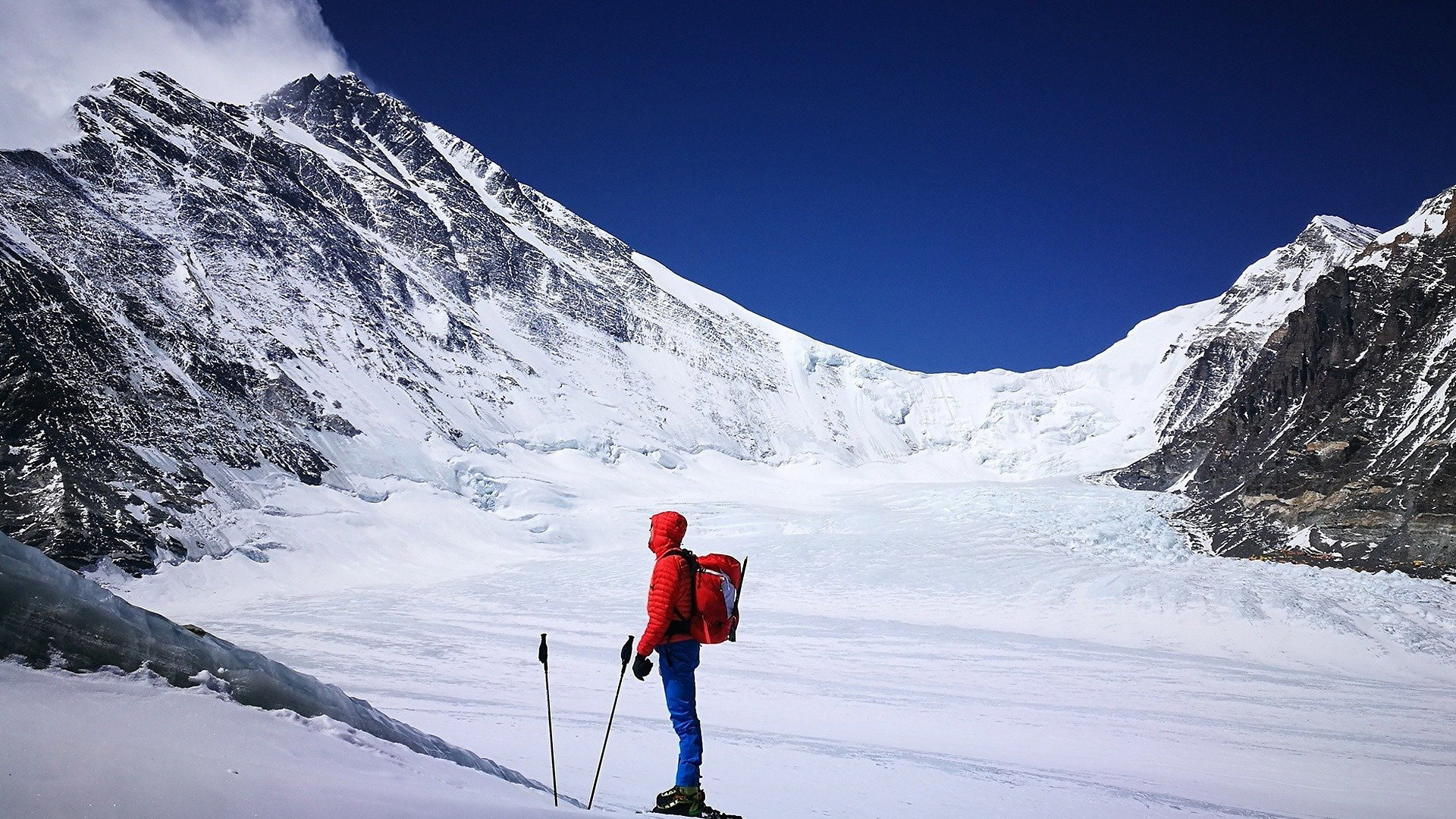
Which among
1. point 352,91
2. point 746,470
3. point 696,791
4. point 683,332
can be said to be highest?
point 352,91

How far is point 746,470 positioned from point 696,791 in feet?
260

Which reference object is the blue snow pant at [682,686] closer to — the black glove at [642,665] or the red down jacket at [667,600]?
the red down jacket at [667,600]

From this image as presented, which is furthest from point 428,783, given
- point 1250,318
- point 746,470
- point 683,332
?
point 1250,318

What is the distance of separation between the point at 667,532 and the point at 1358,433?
49437 millimetres

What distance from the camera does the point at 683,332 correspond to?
102 m

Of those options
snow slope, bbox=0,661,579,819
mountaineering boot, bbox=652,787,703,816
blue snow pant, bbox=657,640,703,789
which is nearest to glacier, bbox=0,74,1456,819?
snow slope, bbox=0,661,579,819

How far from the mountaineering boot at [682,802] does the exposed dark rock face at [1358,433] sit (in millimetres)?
39007

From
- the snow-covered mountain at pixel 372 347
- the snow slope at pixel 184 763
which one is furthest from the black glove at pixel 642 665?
the snow-covered mountain at pixel 372 347

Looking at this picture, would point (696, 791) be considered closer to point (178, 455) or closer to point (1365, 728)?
point (1365, 728)

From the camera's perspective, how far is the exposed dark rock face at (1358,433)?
35.3 meters

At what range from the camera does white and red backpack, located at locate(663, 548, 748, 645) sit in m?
4.60

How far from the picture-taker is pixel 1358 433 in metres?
42.0

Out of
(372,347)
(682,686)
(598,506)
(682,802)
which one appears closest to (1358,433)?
(598,506)

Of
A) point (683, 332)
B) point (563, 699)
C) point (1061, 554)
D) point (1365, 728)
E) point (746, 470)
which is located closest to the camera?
point (563, 699)
